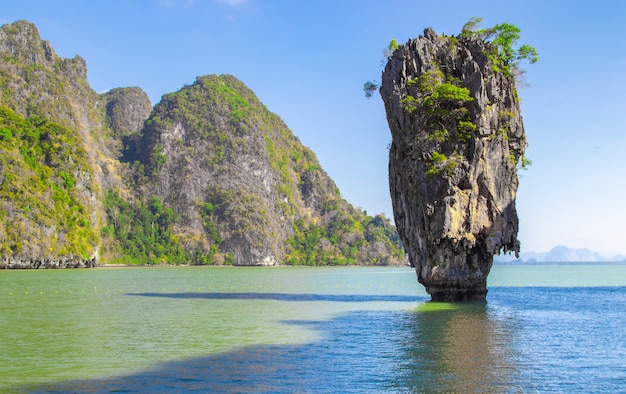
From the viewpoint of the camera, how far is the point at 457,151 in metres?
39.4

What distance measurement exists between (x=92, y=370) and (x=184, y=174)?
6732 inches

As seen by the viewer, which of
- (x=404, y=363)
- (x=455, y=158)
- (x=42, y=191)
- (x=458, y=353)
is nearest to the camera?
(x=404, y=363)

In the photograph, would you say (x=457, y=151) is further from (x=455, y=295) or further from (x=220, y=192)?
(x=220, y=192)

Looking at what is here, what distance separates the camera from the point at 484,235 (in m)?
39.0

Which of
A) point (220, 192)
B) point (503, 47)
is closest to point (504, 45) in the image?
point (503, 47)

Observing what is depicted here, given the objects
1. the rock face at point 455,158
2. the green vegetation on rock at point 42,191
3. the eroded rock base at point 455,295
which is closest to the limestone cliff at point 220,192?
the green vegetation on rock at point 42,191

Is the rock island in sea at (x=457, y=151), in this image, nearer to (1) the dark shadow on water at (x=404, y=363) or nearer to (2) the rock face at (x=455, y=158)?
(2) the rock face at (x=455, y=158)

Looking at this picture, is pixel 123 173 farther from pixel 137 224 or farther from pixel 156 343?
pixel 156 343

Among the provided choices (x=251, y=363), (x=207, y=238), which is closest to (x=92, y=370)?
(x=251, y=363)

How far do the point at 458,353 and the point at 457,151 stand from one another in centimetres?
2006

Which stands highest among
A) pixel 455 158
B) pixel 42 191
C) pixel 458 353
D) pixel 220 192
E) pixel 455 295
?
pixel 220 192

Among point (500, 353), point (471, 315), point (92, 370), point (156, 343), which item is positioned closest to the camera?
point (92, 370)

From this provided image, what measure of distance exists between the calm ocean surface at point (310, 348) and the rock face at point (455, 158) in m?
3.12

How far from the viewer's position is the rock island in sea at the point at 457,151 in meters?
38.6
